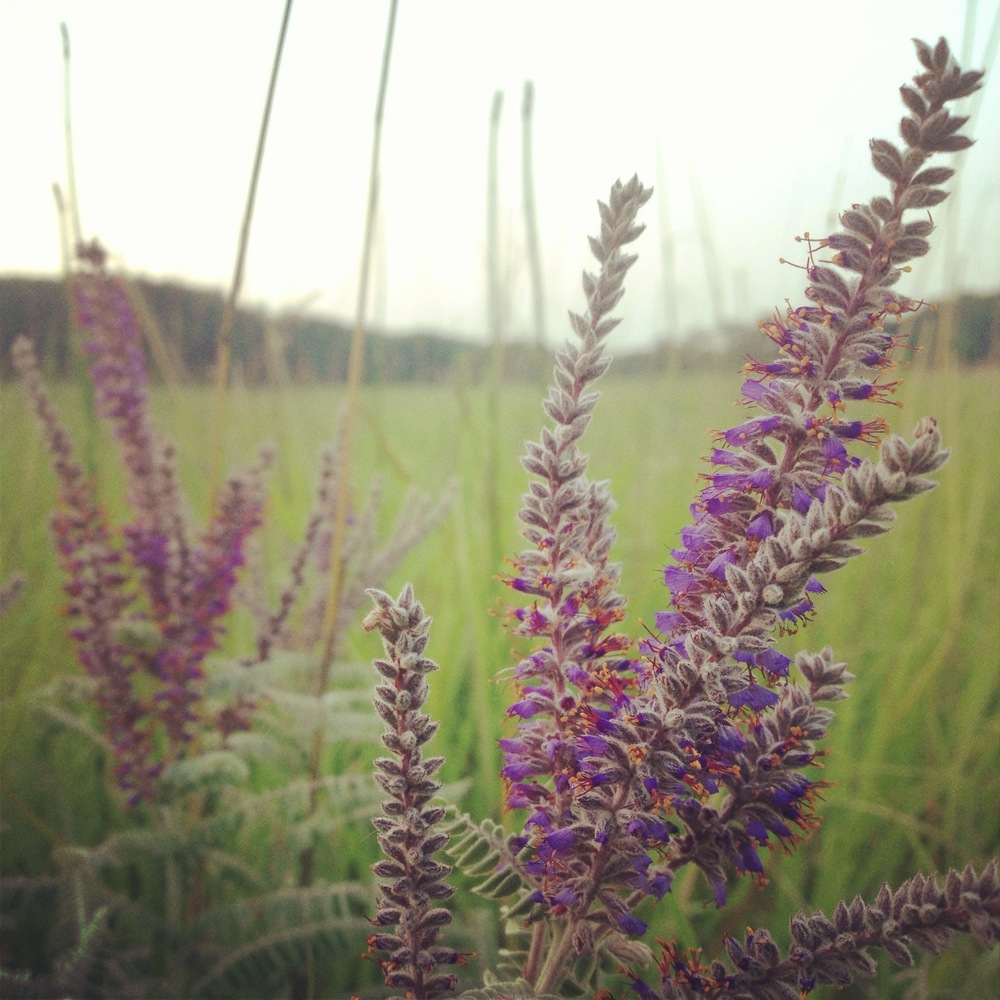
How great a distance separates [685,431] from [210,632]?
180 centimetres

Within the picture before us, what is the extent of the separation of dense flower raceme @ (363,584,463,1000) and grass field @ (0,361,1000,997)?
404 millimetres

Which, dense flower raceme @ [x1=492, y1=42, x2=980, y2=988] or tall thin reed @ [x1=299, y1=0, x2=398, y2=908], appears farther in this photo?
tall thin reed @ [x1=299, y1=0, x2=398, y2=908]

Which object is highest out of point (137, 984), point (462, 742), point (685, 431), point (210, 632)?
point (685, 431)

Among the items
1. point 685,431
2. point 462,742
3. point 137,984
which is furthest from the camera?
point 685,431

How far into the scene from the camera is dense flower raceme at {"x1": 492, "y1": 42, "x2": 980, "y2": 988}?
1.23ft

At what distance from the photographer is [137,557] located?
105cm

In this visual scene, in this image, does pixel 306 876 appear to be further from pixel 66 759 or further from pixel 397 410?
pixel 397 410

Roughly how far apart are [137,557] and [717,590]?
2.88 feet

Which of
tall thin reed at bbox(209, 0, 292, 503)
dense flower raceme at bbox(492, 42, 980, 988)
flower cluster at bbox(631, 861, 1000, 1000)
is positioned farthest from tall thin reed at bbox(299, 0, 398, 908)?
flower cluster at bbox(631, 861, 1000, 1000)

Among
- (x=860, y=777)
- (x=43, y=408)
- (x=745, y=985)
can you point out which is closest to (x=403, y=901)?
(x=745, y=985)

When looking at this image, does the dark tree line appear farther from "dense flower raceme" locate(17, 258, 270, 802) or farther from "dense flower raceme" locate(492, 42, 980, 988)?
"dense flower raceme" locate(492, 42, 980, 988)

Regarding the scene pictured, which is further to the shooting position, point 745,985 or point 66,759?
point 66,759

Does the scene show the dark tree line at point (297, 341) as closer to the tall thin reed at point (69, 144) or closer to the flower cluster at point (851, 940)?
the tall thin reed at point (69, 144)

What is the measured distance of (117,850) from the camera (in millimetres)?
987
